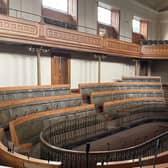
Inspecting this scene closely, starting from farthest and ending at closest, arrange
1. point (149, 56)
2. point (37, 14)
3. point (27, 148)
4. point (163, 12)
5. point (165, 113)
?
point (163, 12) < point (149, 56) < point (165, 113) < point (37, 14) < point (27, 148)

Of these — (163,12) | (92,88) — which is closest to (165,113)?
(92,88)

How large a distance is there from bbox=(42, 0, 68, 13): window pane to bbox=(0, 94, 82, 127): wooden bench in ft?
13.8

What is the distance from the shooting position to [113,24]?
11133 mm

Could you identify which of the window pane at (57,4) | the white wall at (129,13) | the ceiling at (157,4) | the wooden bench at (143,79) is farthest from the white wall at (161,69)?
the window pane at (57,4)

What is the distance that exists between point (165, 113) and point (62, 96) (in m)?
4.52

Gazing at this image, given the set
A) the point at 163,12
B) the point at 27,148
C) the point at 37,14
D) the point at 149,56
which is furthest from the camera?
the point at 163,12

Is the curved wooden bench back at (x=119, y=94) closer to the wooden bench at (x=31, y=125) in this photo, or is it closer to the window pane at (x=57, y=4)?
the wooden bench at (x=31, y=125)

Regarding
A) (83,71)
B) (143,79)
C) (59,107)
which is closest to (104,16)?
(83,71)

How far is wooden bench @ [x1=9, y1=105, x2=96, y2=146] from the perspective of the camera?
150 inches

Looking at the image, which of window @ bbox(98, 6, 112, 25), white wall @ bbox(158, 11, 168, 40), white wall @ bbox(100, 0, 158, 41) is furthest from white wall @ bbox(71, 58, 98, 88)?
white wall @ bbox(158, 11, 168, 40)

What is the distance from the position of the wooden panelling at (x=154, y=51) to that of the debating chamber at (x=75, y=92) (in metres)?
0.05

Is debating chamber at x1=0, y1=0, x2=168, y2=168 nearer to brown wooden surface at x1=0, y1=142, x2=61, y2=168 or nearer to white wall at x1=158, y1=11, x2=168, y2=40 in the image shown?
brown wooden surface at x1=0, y1=142, x2=61, y2=168

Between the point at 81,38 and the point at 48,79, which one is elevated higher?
the point at 81,38

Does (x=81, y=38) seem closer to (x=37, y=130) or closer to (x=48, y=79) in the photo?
(x=48, y=79)
